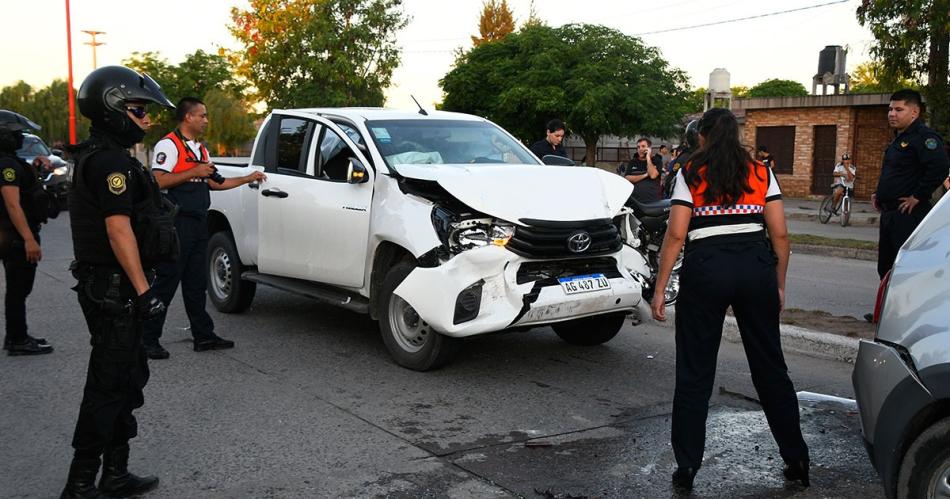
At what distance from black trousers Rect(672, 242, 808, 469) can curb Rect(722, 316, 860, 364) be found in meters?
2.57

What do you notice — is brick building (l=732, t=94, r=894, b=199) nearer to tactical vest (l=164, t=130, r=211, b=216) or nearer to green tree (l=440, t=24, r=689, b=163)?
green tree (l=440, t=24, r=689, b=163)

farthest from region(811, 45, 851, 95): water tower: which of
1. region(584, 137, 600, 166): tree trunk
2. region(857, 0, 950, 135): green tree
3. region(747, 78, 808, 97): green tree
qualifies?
region(747, 78, 808, 97): green tree

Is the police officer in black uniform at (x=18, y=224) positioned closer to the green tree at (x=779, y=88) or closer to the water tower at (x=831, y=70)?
the water tower at (x=831, y=70)

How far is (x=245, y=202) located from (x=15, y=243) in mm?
1995

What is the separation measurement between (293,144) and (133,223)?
377 centimetres

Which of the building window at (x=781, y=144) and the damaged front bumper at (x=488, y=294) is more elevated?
the building window at (x=781, y=144)

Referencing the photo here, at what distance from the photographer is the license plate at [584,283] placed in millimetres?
6031

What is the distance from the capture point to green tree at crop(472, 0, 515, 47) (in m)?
74.6

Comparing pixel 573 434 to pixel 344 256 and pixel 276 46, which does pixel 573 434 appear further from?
pixel 276 46

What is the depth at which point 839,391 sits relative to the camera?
19.8 ft

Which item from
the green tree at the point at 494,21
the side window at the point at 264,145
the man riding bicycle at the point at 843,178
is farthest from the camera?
the green tree at the point at 494,21

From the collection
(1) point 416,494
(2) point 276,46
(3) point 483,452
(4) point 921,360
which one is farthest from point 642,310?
(2) point 276,46

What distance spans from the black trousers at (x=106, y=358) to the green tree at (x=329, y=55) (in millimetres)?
29579

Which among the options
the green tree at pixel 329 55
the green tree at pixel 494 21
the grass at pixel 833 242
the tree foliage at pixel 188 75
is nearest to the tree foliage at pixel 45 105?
the green tree at pixel 494 21
